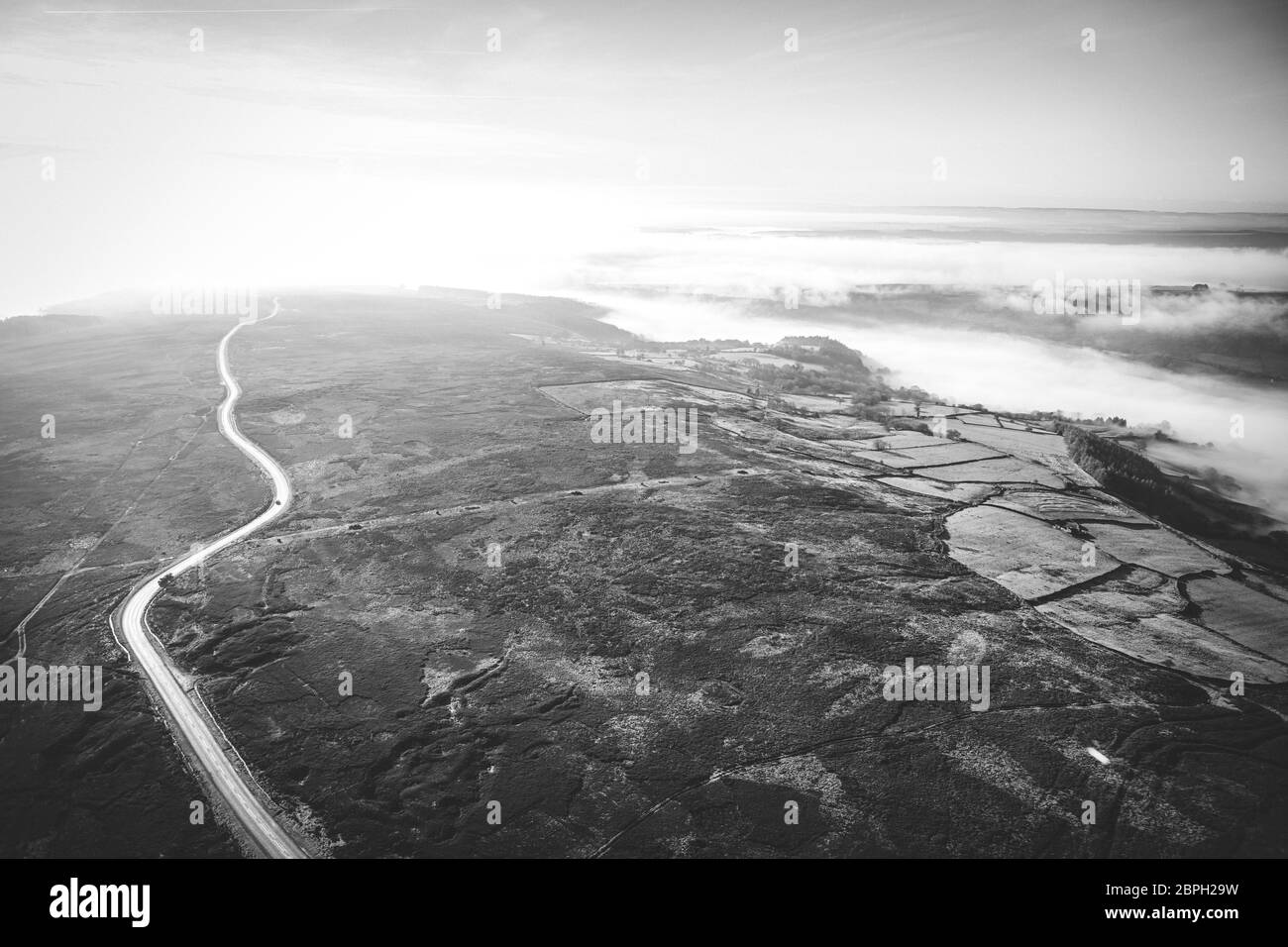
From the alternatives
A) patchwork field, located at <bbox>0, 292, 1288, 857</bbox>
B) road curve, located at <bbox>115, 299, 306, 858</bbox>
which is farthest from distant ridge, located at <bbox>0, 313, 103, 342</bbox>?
road curve, located at <bbox>115, 299, 306, 858</bbox>

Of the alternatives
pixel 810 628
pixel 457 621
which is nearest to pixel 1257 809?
pixel 810 628

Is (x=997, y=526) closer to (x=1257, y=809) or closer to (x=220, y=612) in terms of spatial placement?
(x=1257, y=809)

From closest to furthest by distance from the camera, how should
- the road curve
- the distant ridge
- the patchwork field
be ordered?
the road curve, the patchwork field, the distant ridge

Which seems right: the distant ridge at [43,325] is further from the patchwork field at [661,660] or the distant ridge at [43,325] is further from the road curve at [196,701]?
the road curve at [196,701]

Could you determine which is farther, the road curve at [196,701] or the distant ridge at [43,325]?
the distant ridge at [43,325]

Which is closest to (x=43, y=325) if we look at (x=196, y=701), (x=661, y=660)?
(x=196, y=701)

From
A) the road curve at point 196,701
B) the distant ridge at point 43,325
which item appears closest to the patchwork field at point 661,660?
the road curve at point 196,701

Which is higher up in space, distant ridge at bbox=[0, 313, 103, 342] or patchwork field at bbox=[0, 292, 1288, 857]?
distant ridge at bbox=[0, 313, 103, 342]

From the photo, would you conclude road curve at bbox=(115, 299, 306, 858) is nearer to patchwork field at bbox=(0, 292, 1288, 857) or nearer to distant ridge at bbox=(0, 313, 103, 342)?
patchwork field at bbox=(0, 292, 1288, 857)

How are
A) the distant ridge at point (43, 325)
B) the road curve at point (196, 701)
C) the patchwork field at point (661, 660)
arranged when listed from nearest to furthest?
the road curve at point (196, 701) → the patchwork field at point (661, 660) → the distant ridge at point (43, 325)
